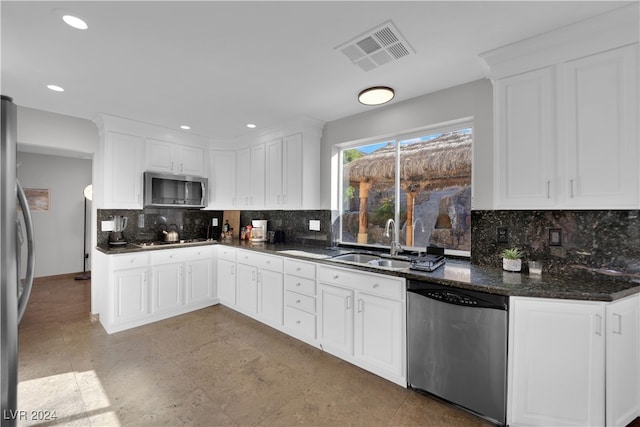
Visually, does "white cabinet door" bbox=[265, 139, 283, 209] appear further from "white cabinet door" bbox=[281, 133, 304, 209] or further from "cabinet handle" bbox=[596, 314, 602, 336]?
"cabinet handle" bbox=[596, 314, 602, 336]

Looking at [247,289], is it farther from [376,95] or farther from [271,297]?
[376,95]

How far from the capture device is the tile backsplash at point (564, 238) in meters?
1.81

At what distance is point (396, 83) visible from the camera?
8.04 feet

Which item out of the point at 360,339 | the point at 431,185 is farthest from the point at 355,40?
the point at 360,339

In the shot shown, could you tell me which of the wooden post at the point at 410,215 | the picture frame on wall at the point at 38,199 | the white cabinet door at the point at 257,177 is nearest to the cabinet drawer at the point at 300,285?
the wooden post at the point at 410,215

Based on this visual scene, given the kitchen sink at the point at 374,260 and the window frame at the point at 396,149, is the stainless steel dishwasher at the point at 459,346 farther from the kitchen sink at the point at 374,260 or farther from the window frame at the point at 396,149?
the window frame at the point at 396,149

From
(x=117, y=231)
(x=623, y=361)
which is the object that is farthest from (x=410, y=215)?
(x=117, y=231)

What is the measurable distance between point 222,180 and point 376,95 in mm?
2802

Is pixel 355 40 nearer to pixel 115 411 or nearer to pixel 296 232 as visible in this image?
pixel 296 232

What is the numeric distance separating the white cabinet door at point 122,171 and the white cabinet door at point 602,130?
437 centimetres

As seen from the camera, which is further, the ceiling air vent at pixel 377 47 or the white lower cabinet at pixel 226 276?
the white lower cabinet at pixel 226 276

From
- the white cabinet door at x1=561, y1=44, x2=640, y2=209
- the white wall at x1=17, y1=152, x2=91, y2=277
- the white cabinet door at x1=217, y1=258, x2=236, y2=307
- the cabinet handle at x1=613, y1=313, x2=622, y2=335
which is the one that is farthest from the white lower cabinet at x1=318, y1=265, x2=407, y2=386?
the white wall at x1=17, y1=152, x2=91, y2=277

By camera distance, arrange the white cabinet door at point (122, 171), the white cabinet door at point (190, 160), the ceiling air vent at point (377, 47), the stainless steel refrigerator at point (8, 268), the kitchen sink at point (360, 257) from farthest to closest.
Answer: the white cabinet door at point (190, 160) < the white cabinet door at point (122, 171) < the kitchen sink at point (360, 257) < the ceiling air vent at point (377, 47) < the stainless steel refrigerator at point (8, 268)

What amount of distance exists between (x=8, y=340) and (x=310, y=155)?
2.89 metres
